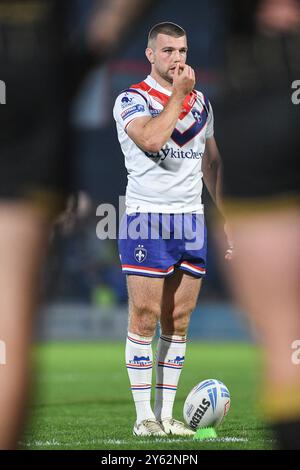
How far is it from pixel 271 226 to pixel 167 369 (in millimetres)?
2649

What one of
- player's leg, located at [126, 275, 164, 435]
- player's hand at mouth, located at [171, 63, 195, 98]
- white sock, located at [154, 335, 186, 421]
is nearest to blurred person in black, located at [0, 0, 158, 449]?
player's hand at mouth, located at [171, 63, 195, 98]

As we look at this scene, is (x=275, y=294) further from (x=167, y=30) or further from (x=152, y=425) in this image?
(x=152, y=425)

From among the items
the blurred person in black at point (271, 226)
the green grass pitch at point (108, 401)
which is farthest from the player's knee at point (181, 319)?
the blurred person in black at point (271, 226)

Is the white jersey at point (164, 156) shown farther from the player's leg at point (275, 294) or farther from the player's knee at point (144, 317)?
the player's leg at point (275, 294)

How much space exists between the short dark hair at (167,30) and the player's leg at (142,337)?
Answer: 3.65 ft

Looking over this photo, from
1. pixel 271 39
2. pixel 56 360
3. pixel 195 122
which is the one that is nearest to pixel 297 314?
pixel 271 39

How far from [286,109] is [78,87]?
13.9 inches

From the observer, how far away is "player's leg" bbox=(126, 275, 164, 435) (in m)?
3.80

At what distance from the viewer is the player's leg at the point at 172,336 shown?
12.7 feet

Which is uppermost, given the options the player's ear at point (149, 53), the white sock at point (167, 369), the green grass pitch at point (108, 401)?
the player's ear at point (149, 53)

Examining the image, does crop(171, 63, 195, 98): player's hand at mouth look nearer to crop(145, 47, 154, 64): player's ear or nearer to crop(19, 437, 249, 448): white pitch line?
crop(145, 47, 154, 64): player's ear

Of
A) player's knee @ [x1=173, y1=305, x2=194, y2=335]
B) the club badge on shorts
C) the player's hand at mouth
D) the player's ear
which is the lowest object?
player's knee @ [x1=173, y1=305, x2=194, y2=335]

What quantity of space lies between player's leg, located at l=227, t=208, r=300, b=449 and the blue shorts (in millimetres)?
2140

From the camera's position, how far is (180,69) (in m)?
2.82
